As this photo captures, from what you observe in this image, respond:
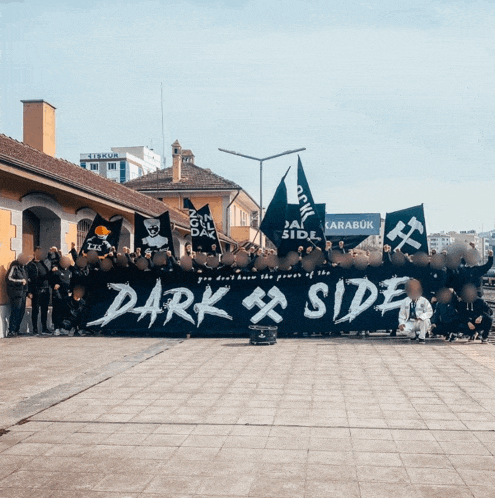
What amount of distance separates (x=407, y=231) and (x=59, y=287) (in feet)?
26.9

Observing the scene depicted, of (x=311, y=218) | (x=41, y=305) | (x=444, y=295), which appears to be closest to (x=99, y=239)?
(x=41, y=305)

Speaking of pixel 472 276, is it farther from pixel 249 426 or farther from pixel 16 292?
pixel 16 292

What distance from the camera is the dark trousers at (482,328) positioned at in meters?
13.6

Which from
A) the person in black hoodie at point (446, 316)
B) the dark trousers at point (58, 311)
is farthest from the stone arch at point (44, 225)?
the person in black hoodie at point (446, 316)

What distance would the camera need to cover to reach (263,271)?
14617mm

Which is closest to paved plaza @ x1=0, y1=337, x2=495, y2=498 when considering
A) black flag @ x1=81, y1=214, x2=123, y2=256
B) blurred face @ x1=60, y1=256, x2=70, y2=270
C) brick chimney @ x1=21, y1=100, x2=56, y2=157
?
blurred face @ x1=60, y1=256, x2=70, y2=270

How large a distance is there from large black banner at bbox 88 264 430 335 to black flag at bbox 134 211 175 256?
3.04 feet

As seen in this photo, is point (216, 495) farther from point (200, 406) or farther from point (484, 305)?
point (484, 305)

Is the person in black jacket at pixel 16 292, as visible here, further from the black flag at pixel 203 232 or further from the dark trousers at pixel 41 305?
the black flag at pixel 203 232

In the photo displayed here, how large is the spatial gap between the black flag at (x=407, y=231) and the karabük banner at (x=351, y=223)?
26.0 metres

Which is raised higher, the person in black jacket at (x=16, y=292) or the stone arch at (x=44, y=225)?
the stone arch at (x=44, y=225)

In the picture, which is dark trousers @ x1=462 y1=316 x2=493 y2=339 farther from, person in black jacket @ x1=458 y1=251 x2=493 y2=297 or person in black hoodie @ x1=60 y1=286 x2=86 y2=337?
person in black hoodie @ x1=60 y1=286 x2=86 y2=337

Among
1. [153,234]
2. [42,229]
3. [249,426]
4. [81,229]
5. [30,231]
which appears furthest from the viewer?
[81,229]

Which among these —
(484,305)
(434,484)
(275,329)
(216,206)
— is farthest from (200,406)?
(216,206)
